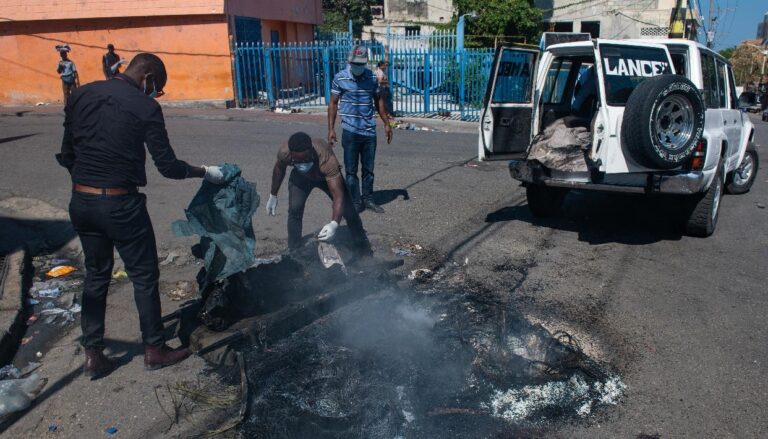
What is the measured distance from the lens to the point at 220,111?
53.5 ft

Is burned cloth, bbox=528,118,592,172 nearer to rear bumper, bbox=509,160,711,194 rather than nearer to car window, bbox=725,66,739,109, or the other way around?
rear bumper, bbox=509,160,711,194

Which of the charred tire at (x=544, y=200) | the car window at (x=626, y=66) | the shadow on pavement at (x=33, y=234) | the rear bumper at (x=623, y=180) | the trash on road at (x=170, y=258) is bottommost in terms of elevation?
the trash on road at (x=170, y=258)

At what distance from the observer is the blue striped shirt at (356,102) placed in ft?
21.7

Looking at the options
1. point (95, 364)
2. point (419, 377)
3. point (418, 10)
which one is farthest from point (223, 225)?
point (418, 10)

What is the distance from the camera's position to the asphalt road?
11.1 feet

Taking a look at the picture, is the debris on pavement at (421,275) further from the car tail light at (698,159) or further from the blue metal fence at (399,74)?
the blue metal fence at (399,74)

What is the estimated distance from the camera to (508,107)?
6359 millimetres

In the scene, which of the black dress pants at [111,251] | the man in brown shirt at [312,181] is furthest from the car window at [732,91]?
the black dress pants at [111,251]

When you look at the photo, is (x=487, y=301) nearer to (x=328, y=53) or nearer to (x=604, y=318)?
(x=604, y=318)

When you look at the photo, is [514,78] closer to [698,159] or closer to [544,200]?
[544,200]

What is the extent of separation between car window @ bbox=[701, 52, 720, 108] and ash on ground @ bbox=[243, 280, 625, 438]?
3.46m

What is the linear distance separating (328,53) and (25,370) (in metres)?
13.8

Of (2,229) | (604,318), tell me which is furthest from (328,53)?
(604,318)

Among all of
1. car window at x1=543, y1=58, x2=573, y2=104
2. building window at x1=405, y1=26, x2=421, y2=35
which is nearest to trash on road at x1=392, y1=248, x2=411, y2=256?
car window at x1=543, y1=58, x2=573, y2=104
